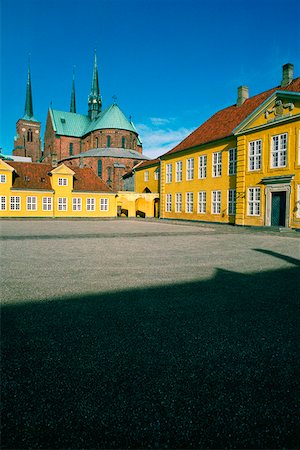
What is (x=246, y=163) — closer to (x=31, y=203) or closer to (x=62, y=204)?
(x=62, y=204)

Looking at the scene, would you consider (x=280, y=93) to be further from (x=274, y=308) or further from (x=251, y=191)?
(x=274, y=308)

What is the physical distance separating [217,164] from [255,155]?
202 inches

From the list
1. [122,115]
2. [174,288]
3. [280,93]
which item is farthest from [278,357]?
[122,115]

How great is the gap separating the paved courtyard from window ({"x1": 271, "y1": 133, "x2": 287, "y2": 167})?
17363mm

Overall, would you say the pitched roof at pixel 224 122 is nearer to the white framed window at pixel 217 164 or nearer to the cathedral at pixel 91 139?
the white framed window at pixel 217 164

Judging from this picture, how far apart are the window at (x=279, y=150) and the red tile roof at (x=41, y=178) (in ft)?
81.4

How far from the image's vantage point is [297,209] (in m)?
19.9

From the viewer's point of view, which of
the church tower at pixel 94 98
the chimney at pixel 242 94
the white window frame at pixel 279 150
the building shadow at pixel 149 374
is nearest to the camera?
the building shadow at pixel 149 374

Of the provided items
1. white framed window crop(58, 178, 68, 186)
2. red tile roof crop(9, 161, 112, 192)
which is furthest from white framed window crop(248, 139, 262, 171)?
white framed window crop(58, 178, 68, 186)

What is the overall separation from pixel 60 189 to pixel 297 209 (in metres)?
29.0

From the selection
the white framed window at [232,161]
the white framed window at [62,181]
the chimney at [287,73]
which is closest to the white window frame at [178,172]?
the white framed window at [232,161]

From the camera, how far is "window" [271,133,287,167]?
825 inches

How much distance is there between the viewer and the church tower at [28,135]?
7944cm

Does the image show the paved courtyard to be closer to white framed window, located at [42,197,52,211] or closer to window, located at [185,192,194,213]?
window, located at [185,192,194,213]
